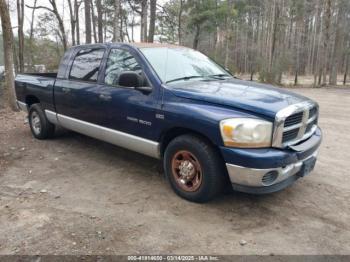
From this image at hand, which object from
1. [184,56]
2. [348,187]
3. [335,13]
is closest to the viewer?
[348,187]

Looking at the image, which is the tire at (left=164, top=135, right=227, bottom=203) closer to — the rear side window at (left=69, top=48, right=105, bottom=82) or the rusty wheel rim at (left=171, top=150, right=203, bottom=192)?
the rusty wheel rim at (left=171, top=150, right=203, bottom=192)

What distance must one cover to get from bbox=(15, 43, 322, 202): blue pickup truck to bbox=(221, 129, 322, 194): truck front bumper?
0.01 metres

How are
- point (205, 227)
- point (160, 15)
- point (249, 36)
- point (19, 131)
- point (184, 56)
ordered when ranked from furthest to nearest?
1. point (249, 36)
2. point (160, 15)
3. point (19, 131)
4. point (184, 56)
5. point (205, 227)

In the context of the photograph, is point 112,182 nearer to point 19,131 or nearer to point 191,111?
point 191,111

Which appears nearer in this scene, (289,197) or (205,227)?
(205,227)

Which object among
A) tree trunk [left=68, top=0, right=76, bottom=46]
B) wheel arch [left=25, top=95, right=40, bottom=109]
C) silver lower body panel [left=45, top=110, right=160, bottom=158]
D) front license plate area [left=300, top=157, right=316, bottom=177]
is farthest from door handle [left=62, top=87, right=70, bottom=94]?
tree trunk [left=68, top=0, right=76, bottom=46]

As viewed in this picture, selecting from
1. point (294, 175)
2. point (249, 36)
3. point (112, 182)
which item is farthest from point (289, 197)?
point (249, 36)

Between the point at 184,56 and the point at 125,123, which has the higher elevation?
the point at 184,56

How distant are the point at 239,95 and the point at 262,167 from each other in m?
0.92

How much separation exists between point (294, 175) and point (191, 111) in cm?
138

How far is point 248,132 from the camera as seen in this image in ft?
10.8

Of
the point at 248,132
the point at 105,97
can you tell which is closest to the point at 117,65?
the point at 105,97

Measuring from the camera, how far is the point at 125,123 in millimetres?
4465

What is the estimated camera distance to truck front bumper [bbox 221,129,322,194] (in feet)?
10.7
